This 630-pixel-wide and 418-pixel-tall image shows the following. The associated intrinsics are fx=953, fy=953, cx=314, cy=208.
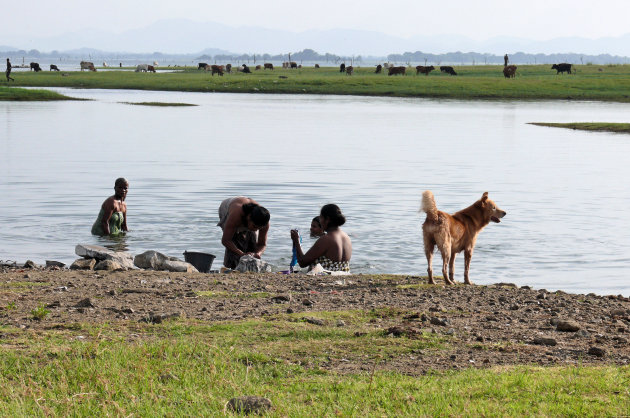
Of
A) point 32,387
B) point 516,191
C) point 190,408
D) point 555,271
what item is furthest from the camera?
Answer: point 516,191

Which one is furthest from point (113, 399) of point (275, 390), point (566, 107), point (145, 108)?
point (566, 107)

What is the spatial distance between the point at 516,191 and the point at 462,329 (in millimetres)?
16945

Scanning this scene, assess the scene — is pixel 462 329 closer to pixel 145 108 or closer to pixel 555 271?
pixel 555 271

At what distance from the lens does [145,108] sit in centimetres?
5909

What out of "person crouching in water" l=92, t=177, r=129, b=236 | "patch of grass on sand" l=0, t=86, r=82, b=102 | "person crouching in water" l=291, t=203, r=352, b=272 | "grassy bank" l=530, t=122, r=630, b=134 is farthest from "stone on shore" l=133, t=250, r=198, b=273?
"patch of grass on sand" l=0, t=86, r=82, b=102

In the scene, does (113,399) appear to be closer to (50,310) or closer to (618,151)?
(50,310)

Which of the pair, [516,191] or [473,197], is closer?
[473,197]

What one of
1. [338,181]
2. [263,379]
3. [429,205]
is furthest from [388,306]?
[338,181]

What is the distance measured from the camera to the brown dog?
494 inches

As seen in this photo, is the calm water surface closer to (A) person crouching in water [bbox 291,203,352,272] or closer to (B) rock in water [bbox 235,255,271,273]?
(A) person crouching in water [bbox 291,203,352,272]

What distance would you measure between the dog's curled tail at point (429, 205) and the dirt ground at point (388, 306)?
97cm

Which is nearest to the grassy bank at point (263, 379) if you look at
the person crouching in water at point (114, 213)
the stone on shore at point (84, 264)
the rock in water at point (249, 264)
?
the stone on shore at point (84, 264)

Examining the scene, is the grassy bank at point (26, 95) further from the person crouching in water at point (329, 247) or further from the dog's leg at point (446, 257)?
the dog's leg at point (446, 257)

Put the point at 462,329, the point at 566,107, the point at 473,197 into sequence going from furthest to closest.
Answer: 1. the point at 566,107
2. the point at 473,197
3. the point at 462,329
